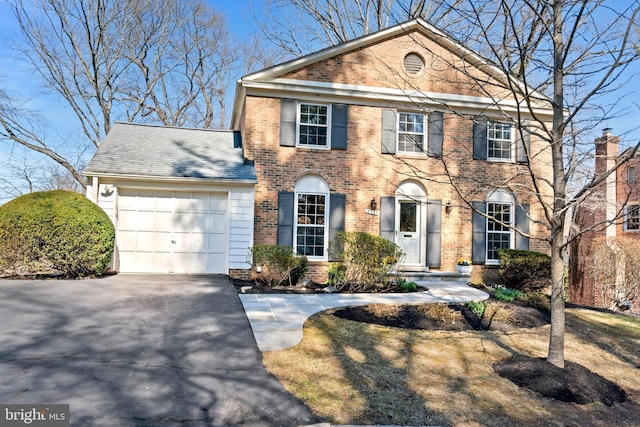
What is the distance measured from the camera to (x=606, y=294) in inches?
480

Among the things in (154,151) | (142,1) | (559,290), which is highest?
(142,1)

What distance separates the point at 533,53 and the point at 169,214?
28.3ft

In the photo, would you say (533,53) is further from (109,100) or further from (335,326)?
(109,100)

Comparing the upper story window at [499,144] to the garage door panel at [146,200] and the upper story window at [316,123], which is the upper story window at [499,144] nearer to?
the upper story window at [316,123]

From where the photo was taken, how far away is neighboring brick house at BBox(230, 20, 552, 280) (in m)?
10.9

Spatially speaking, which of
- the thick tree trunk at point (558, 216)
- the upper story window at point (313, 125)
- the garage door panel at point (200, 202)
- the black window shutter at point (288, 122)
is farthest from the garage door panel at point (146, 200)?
the thick tree trunk at point (558, 216)

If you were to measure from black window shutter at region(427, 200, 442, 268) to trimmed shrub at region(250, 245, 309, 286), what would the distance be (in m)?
3.78

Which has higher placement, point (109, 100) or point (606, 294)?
point (109, 100)

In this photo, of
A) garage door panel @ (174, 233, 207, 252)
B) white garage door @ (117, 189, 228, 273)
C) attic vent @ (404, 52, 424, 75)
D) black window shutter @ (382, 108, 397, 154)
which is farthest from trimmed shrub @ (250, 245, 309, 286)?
attic vent @ (404, 52, 424, 75)

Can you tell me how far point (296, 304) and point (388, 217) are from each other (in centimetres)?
492

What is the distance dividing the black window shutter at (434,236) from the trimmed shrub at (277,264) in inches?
149

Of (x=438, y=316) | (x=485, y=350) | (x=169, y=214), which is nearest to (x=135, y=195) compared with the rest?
(x=169, y=214)

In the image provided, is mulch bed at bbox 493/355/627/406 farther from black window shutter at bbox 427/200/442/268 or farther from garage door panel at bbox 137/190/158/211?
garage door panel at bbox 137/190/158/211

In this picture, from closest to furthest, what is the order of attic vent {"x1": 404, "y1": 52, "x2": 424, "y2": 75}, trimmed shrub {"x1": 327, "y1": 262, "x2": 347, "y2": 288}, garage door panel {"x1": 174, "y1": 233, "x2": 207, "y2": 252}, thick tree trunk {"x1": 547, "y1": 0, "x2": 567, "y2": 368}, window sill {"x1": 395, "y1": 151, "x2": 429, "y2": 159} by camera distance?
thick tree trunk {"x1": 547, "y1": 0, "x2": 567, "y2": 368} → trimmed shrub {"x1": 327, "y1": 262, "x2": 347, "y2": 288} → garage door panel {"x1": 174, "y1": 233, "x2": 207, "y2": 252} → window sill {"x1": 395, "y1": 151, "x2": 429, "y2": 159} → attic vent {"x1": 404, "y1": 52, "x2": 424, "y2": 75}
